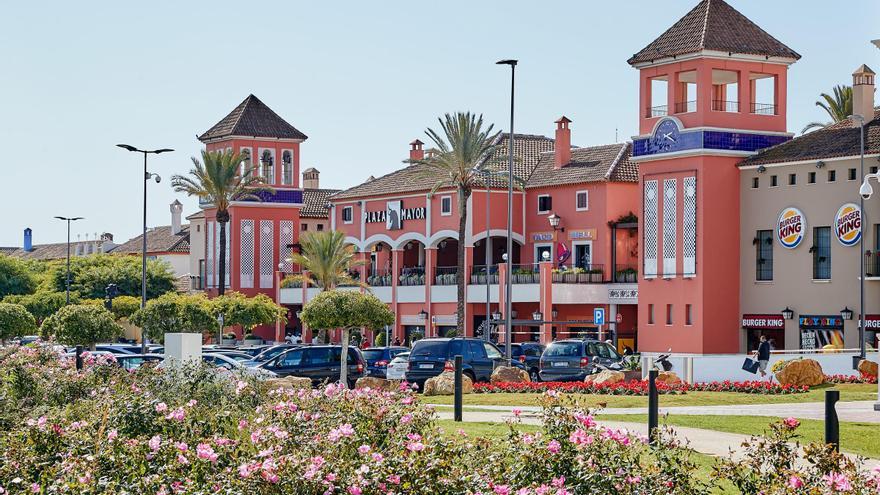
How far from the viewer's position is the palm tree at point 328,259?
8050cm

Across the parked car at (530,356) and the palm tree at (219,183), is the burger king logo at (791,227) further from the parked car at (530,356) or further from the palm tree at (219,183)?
the palm tree at (219,183)

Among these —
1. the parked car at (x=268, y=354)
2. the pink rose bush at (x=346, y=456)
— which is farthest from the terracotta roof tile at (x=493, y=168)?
the pink rose bush at (x=346, y=456)

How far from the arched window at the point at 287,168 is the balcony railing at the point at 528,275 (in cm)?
2552

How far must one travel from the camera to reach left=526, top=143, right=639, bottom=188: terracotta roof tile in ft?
240

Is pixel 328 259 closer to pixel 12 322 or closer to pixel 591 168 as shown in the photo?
pixel 591 168

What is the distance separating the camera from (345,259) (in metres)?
81.5

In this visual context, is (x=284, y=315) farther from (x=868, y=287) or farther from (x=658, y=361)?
(x=658, y=361)

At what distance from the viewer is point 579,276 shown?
7000 cm

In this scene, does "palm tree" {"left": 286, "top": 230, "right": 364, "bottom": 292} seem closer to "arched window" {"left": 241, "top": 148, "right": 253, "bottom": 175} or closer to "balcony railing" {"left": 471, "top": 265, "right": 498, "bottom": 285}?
"balcony railing" {"left": 471, "top": 265, "right": 498, "bottom": 285}

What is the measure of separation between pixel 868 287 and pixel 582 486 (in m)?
47.0

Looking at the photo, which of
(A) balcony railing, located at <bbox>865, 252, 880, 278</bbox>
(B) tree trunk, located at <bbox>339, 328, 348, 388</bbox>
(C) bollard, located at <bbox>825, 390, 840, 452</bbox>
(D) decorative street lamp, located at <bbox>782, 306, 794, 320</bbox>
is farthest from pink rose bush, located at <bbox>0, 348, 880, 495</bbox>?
(D) decorative street lamp, located at <bbox>782, 306, 794, 320</bbox>

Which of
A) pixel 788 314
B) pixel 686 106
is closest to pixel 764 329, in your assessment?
pixel 788 314

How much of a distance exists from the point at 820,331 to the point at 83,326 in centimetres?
2827

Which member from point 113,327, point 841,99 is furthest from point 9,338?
point 841,99
